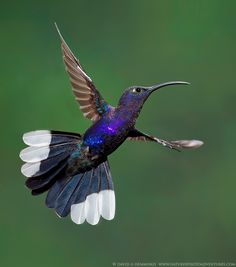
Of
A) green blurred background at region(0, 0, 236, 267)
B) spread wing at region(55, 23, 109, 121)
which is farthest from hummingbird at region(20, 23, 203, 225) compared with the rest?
green blurred background at region(0, 0, 236, 267)

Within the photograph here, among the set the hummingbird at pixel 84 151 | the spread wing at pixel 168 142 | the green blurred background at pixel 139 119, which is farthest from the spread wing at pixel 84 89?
the green blurred background at pixel 139 119

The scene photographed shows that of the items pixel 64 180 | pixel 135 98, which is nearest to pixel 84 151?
pixel 64 180

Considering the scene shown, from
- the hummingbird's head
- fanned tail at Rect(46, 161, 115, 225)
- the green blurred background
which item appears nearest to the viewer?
the hummingbird's head

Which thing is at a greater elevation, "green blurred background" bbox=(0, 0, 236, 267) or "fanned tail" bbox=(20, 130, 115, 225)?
"green blurred background" bbox=(0, 0, 236, 267)

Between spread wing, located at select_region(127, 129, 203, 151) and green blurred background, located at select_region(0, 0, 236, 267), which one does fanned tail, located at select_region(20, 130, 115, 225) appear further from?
green blurred background, located at select_region(0, 0, 236, 267)

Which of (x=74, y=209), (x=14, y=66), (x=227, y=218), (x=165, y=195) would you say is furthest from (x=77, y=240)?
(x=74, y=209)

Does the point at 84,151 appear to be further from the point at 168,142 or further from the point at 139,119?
the point at 139,119

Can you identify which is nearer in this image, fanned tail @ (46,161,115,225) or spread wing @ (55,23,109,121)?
spread wing @ (55,23,109,121)
